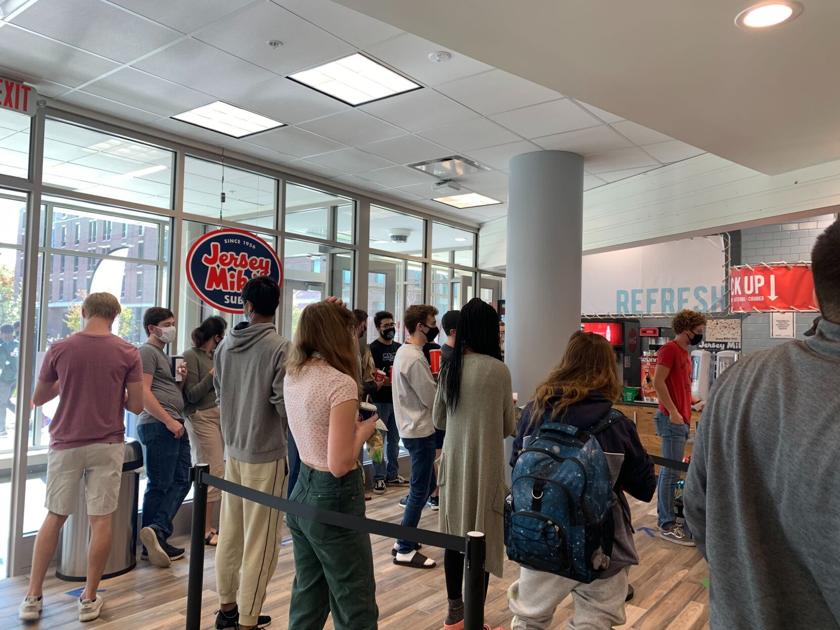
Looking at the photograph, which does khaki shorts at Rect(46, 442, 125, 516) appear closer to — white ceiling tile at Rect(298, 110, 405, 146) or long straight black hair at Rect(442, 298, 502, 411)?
long straight black hair at Rect(442, 298, 502, 411)

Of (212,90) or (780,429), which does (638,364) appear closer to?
(212,90)

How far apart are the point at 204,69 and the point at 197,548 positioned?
2.69m

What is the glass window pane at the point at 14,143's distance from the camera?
155 inches

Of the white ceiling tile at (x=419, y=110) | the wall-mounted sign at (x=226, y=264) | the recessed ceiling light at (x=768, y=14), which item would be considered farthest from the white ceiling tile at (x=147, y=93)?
the recessed ceiling light at (x=768, y=14)

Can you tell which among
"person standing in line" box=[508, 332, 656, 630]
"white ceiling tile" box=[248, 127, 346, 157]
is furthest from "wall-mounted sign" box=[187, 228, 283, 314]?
"person standing in line" box=[508, 332, 656, 630]

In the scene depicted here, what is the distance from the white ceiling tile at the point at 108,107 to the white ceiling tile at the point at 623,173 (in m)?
3.94

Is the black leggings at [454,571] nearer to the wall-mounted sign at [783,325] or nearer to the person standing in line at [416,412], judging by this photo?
the person standing in line at [416,412]

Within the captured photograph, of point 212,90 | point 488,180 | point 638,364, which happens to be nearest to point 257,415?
point 212,90

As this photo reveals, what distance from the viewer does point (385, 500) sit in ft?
18.0

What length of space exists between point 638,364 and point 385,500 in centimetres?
567

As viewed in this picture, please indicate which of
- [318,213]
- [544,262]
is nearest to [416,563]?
[544,262]

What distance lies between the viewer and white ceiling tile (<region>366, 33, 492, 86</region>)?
3.38m

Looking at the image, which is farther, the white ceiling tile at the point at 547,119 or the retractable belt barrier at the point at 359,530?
the white ceiling tile at the point at 547,119

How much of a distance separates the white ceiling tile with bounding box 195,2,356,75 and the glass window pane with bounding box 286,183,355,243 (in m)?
2.24
